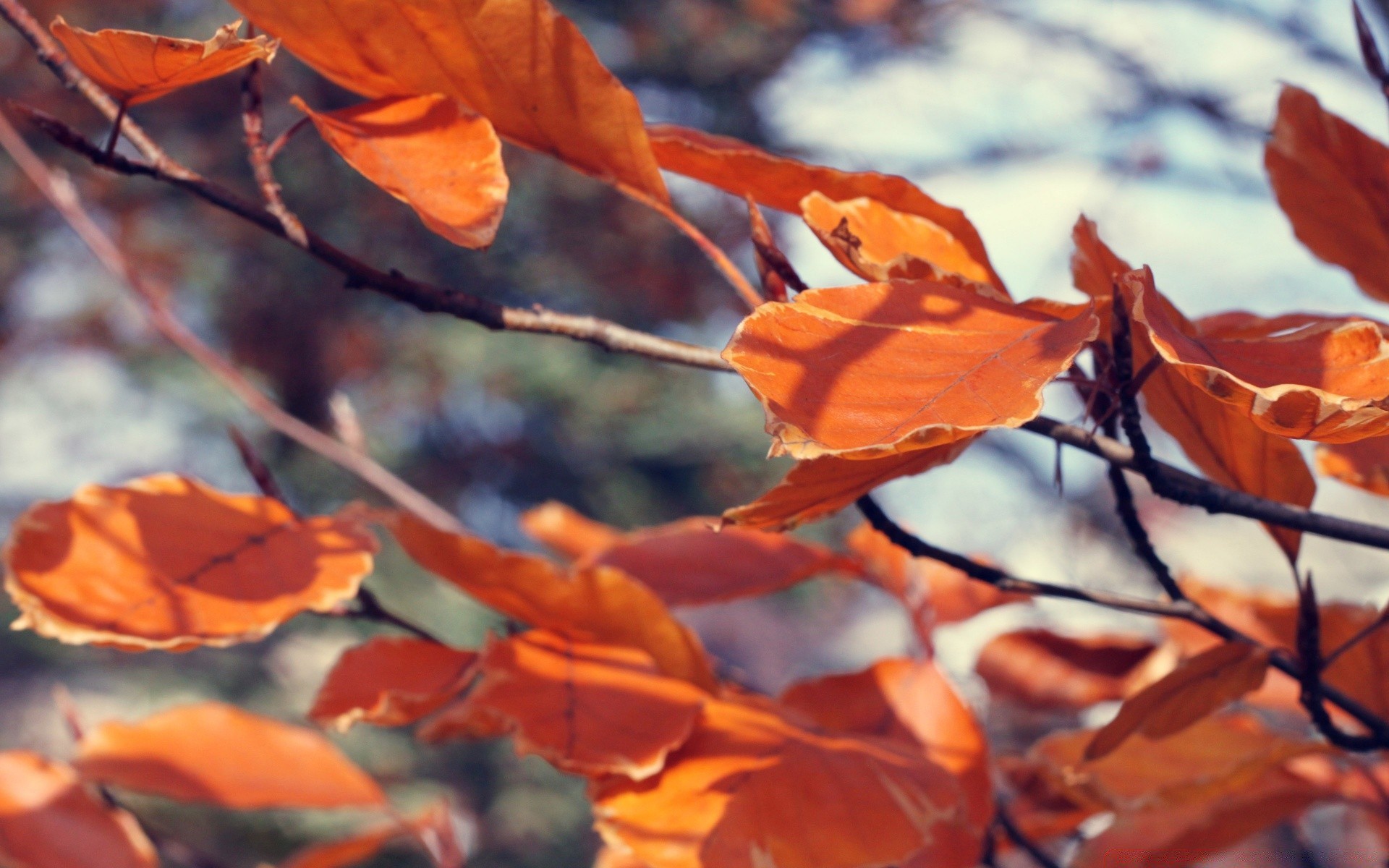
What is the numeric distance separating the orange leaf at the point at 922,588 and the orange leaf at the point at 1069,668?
0.04 m

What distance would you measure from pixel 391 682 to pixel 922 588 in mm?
299

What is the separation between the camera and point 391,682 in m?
0.37

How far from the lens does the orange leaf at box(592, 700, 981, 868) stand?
0.32 m

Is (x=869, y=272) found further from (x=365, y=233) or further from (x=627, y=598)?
(x=365, y=233)

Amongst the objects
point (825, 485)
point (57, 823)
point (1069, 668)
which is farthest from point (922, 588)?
point (57, 823)

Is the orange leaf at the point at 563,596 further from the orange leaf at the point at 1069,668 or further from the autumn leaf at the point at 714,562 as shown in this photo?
the orange leaf at the point at 1069,668

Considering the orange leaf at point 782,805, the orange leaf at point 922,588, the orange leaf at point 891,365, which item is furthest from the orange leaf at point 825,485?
the orange leaf at point 922,588

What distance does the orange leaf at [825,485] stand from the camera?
0.22 meters

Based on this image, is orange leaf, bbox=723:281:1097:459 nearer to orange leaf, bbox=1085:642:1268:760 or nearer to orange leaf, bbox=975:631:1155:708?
orange leaf, bbox=1085:642:1268:760

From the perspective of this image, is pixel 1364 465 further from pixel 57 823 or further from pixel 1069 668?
pixel 57 823

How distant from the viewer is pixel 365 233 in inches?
102

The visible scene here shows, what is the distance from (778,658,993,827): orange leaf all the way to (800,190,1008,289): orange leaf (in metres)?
0.21

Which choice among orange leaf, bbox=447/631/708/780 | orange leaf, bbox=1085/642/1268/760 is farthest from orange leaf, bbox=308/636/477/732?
orange leaf, bbox=1085/642/1268/760

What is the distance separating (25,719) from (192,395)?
2.19 meters
